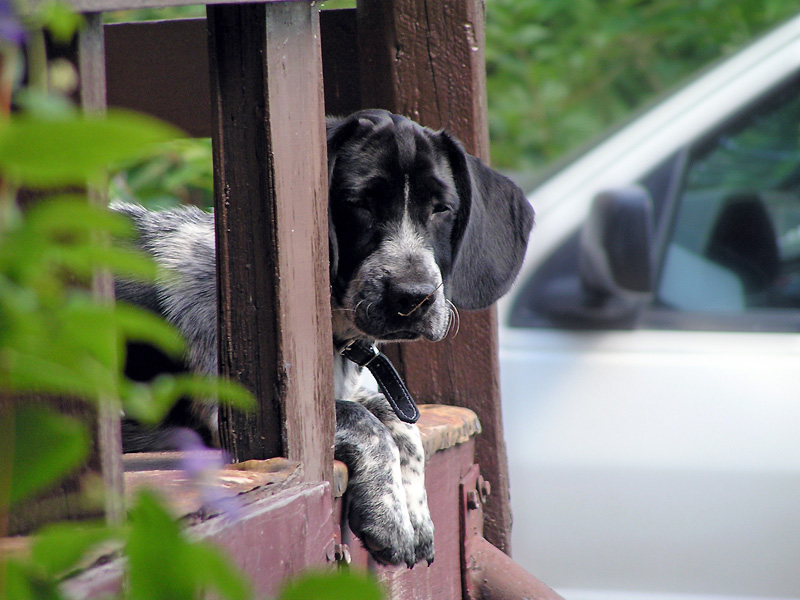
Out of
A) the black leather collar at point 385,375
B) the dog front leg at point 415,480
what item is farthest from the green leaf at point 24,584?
the black leather collar at point 385,375

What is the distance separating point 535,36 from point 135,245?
19.1 feet

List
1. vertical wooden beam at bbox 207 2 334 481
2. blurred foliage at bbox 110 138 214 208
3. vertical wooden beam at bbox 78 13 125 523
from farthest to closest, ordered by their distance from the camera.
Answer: blurred foliage at bbox 110 138 214 208 < vertical wooden beam at bbox 207 2 334 481 < vertical wooden beam at bbox 78 13 125 523

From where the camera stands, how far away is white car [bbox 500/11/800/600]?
9.86ft

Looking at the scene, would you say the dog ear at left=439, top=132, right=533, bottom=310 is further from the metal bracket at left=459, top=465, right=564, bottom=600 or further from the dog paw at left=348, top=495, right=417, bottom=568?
the dog paw at left=348, top=495, right=417, bottom=568

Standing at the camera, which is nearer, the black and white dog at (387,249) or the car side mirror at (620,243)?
the black and white dog at (387,249)

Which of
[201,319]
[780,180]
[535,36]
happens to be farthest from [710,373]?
[535,36]

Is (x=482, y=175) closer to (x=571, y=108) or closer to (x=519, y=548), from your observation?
(x=519, y=548)

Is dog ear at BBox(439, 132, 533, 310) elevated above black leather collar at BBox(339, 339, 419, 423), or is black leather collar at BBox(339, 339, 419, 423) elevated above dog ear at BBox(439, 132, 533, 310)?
dog ear at BBox(439, 132, 533, 310)

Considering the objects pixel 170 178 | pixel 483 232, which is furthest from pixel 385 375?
pixel 170 178

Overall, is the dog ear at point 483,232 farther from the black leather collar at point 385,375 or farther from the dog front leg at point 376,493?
the dog front leg at point 376,493

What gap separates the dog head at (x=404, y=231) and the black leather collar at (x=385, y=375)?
0.23ft

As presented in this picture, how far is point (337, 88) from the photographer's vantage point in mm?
2520

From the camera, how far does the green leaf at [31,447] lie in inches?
17.3


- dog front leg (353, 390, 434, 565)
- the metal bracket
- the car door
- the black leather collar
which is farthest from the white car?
dog front leg (353, 390, 434, 565)
